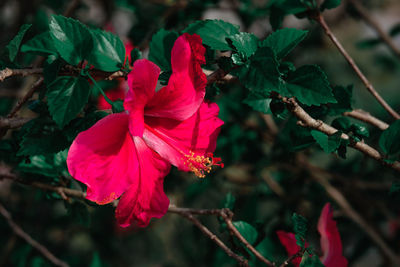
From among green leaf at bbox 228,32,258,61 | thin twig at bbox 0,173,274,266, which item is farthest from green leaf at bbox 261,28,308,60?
thin twig at bbox 0,173,274,266

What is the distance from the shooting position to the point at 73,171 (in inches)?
23.4

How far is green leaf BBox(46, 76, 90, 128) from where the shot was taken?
0.60m

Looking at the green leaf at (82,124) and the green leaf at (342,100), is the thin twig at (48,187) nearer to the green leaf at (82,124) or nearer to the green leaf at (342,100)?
the green leaf at (82,124)

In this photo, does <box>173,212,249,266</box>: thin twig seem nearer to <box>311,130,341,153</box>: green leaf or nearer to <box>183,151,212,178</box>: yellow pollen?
<box>183,151,212,178</box>: yellow pollen

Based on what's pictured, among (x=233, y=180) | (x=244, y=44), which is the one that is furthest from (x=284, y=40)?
(x=233, y=180)

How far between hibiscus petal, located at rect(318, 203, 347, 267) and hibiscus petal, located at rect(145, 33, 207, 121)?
392mm

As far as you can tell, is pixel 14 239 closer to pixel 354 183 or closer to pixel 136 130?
pixel 136 130

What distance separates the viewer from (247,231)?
83cm

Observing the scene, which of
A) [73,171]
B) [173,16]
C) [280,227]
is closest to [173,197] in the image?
[280,227]

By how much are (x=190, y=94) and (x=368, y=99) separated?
277cm

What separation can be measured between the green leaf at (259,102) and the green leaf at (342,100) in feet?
0.55

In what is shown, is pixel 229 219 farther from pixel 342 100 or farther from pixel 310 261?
pixel 342 100

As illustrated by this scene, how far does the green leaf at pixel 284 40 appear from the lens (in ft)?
2.17

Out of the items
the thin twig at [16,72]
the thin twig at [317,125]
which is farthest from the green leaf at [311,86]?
the thin twig at [16,72]
